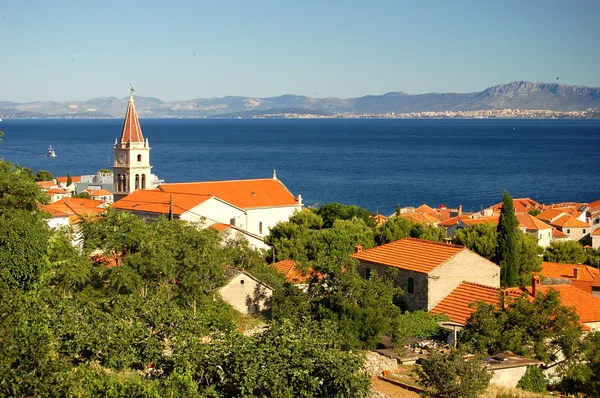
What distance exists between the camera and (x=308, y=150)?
192750 millimetres

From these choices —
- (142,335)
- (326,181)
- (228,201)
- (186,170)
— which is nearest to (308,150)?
(186,170)

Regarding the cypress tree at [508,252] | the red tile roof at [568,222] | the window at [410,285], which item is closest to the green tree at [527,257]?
the cypress tree at [508,252]

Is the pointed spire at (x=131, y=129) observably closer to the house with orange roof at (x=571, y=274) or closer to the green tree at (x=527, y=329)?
the house with orange roof at (x=571, y=274)

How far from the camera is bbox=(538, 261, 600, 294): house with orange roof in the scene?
3734cm

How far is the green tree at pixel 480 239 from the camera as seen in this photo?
40281 mm

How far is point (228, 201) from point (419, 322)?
25436 millimetres

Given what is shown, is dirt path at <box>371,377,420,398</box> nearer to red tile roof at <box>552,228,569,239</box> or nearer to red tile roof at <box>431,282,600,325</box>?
red tile roof at <box>431,282,600,325</box>

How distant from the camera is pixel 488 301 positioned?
28047 mm

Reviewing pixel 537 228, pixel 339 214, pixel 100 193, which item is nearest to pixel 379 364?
pixel 339 214

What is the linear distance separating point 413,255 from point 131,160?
28603 mm

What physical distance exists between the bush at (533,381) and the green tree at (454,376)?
11.9ft

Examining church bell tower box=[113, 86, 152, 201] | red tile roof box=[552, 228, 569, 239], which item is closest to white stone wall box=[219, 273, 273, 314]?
church bell tower box=[113, 86, 152, 201]

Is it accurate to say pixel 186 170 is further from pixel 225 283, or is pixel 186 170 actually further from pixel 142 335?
pixel 142 335

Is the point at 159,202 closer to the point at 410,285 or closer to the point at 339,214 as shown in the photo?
the point at 339,214
